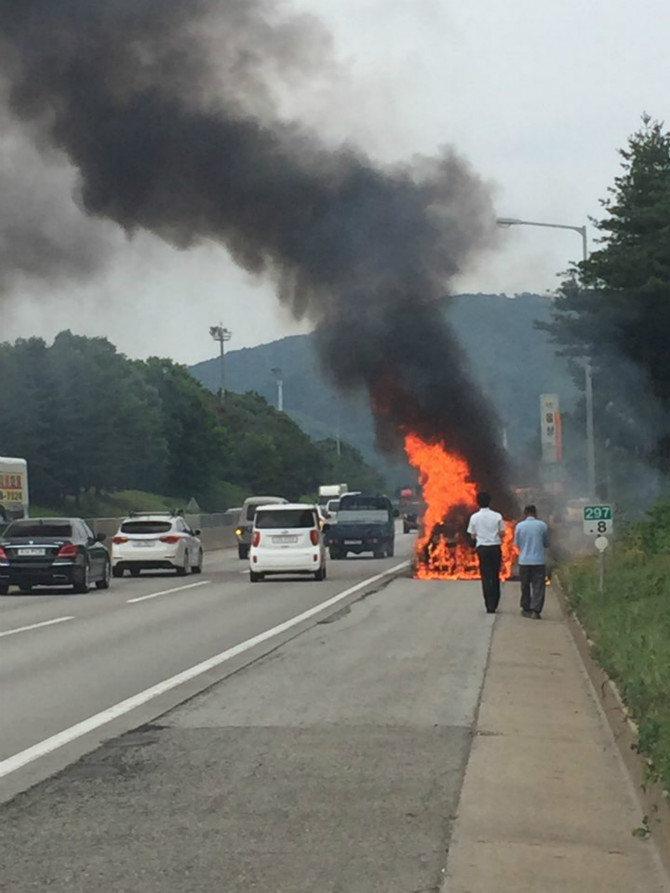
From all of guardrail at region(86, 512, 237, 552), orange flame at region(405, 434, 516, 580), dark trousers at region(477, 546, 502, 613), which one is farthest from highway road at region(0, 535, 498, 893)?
guardrail at region(86, 512, 237, 552)

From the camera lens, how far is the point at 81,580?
30.4 metres

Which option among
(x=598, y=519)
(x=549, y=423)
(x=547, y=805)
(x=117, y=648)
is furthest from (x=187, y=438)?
(x=547, y=805)

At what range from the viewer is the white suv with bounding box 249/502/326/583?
108ft

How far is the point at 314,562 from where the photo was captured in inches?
1304

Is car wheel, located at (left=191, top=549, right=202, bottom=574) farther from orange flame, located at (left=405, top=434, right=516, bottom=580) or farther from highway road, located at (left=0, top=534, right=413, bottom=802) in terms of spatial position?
orange flame, located at (left=405, top=434, right=516, bottom=580)

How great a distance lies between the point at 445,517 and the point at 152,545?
6.95 m

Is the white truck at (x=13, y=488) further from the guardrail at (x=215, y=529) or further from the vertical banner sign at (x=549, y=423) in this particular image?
the vertical banner sign at (x=549, y=423)

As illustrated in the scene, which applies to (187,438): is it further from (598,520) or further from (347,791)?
(347,791)

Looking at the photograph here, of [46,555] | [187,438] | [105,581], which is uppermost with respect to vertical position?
[187,438]

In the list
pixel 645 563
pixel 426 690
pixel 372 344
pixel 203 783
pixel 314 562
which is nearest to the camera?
pixel 203 783

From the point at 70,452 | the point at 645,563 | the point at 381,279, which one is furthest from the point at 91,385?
the point at 645,563

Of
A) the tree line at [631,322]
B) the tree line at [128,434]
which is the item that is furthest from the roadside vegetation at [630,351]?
the tree line at [128,434]

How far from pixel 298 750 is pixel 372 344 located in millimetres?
31200

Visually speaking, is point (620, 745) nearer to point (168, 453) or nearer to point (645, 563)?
point (645, 563)
